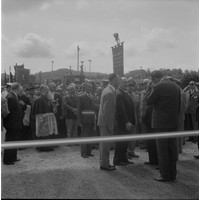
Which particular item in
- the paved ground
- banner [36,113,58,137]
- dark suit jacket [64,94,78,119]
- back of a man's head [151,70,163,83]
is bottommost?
the paved ground

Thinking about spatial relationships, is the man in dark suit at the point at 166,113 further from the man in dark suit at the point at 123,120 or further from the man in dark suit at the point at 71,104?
the man in dark suit at the point at 71,104

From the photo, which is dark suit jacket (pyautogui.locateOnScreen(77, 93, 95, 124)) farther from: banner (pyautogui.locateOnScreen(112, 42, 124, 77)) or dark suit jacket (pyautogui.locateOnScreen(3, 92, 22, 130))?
banner (pyautogui.locateOnScreen(112, 42, 124, 77))

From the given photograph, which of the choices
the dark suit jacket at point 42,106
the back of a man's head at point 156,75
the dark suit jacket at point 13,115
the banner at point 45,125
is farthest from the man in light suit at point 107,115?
the dark suit jacket at point 13,115

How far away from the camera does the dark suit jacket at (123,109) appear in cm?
342

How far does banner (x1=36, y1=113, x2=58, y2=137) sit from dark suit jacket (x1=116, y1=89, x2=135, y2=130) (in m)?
0.72

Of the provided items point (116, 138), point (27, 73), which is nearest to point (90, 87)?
point (27, 73)

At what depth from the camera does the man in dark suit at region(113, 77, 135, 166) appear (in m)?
3.22

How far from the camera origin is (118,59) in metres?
1.96

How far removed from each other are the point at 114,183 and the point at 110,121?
2.08 ft

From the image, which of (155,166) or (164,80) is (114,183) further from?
(164,80)

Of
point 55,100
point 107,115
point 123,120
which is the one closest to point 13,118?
point 107,115

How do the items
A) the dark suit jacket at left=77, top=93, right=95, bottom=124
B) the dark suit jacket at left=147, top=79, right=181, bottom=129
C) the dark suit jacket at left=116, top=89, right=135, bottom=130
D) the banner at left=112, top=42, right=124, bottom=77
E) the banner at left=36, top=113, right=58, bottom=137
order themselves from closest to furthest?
1. the banner at left=112, top=42, right=124, bottom=77
2. the banner at left=36, top=113, right=58, bottom=137
3. the dark suit jacket at left=147, top=79, right=181, bottom=129
4. the dark suit jacket at left=116, top=89, right=135, bottom=130
5. the dark suit jacket at left=77, top=93, right=95, bottom=124

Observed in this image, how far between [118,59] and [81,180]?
3.94 feet

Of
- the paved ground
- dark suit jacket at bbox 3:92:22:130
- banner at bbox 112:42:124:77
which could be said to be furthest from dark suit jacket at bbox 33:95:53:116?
banner at bbox 112:42:124:77
